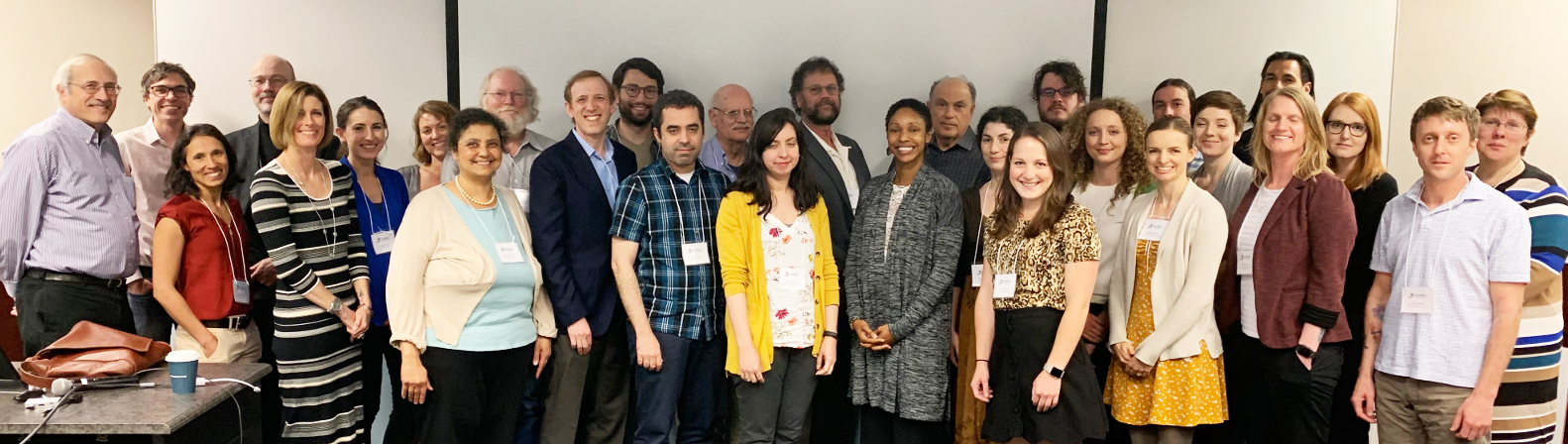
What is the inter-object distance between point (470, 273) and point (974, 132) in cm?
247

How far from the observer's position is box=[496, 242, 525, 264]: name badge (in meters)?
2.73

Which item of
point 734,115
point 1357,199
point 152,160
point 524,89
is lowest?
point 1357,199

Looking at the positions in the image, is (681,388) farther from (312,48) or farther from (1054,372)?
(312,48)

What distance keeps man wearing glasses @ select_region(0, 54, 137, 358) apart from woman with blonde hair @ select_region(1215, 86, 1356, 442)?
4.14 meters

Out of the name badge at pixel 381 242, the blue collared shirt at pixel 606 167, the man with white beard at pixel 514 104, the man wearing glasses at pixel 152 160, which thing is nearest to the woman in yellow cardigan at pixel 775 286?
the blue collared shirt at pixel 606 167

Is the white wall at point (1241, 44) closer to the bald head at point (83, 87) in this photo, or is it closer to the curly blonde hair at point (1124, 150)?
the curly blonde hair at point (1124, 150)

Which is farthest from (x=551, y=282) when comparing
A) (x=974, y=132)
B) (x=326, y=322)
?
(x=974, y=132)

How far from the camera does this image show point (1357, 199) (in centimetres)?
287

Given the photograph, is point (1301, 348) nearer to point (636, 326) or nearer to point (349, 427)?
point (636, 326)

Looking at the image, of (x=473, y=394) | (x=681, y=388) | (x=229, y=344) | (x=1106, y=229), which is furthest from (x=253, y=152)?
(x=1106, y=229)

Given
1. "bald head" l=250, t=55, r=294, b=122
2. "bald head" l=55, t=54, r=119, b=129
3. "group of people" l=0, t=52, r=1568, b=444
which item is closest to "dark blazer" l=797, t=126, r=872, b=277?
"group of people" l=0, t=52, r=1568, b=444

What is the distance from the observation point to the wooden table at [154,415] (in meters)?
1.90

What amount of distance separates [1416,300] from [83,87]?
481 cm

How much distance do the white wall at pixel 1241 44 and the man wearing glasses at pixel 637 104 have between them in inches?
91.9
